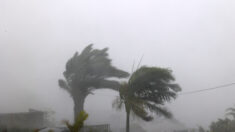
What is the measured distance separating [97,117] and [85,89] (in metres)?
10.2

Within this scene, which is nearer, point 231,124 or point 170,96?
point 170,96

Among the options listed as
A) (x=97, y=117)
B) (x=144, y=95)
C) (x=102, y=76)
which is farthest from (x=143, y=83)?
(x=97, y=117)

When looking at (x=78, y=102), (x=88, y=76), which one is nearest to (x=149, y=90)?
(x=88, y=76)

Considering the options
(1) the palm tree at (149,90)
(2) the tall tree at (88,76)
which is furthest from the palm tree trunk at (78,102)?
(1) the palm tree at (149,90)

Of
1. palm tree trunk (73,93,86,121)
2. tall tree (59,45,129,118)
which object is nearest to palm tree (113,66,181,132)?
tall tree (59,45,129,118)

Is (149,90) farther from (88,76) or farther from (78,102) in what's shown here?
(78,102)

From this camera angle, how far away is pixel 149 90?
1478 centimetres

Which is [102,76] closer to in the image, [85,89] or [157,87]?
[85,89]

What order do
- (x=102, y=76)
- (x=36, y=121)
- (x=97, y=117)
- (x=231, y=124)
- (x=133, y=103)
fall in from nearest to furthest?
(x=133, y=103) < (x=231, y=124) < (x=102, y=76) < (x=36, y=121) < (x=97, y=117)

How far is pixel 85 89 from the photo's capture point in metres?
21.5

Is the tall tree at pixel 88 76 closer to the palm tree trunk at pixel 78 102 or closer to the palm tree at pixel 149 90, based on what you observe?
the palm tree trunk at pixel 78 102

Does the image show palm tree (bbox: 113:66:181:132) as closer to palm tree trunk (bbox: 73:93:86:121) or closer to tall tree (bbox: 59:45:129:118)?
tall tree (bbox: 59:45:129:118)

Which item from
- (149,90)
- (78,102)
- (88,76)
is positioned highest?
(88,76)

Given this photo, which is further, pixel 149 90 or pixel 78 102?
pixel 78 102
